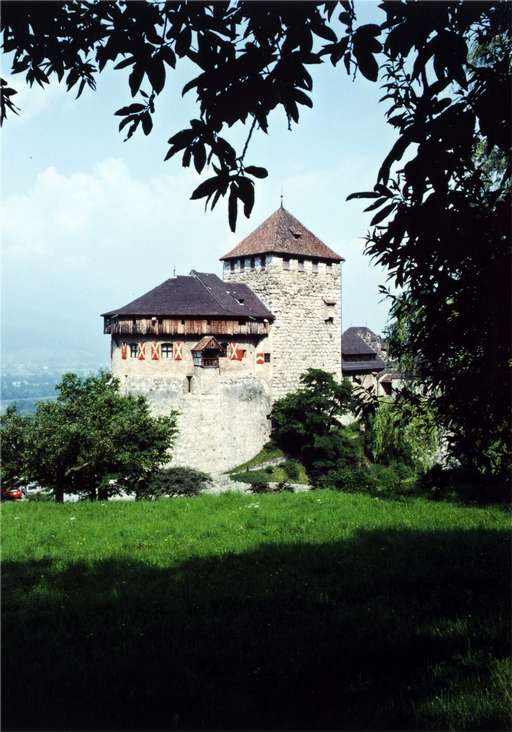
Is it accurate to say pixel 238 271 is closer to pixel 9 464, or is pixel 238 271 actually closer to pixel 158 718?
pixel 9 464

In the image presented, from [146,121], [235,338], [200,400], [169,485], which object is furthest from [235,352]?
[146,121]

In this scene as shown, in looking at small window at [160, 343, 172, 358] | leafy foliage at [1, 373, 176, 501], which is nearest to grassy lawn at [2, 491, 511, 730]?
A: leafy foliage at [1, 373, 176, 501]

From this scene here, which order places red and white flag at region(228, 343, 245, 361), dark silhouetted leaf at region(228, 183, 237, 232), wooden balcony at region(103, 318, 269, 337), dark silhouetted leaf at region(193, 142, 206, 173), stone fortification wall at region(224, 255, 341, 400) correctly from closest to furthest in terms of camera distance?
dark silhouetted leaf at region(228, 183, 237, 232) → dark silhouetted leaf at region(193, 142, 206, 173) → wooden balcony at region(103, 318, 269, 337) → red and white flag at region(228, 343, 245, 361) → stone fortification wall at region(224, 255, 341, 400)

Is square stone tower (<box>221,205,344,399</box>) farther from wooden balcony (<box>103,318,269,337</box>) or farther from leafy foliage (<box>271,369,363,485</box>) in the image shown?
wooden balcony (<box>103,318,269,337</box>)

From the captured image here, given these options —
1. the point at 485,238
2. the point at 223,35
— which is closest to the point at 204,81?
the point at 223,35

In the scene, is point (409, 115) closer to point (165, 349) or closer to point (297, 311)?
point (165, 349)

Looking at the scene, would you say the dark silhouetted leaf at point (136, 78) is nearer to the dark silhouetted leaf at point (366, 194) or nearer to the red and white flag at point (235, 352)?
A: the dark silhouetted leaf at point (366, 194)

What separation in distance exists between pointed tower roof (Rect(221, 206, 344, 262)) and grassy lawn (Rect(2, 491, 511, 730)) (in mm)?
35945

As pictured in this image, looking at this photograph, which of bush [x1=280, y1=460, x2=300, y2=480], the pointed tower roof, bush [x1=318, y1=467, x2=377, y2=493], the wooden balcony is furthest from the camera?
the pointed tower roof

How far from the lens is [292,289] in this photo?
44125mm

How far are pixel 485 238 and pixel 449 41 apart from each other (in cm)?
120

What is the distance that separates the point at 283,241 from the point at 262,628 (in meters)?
40.5

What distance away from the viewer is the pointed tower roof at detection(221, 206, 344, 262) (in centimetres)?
4428

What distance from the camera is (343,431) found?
4278 cm
